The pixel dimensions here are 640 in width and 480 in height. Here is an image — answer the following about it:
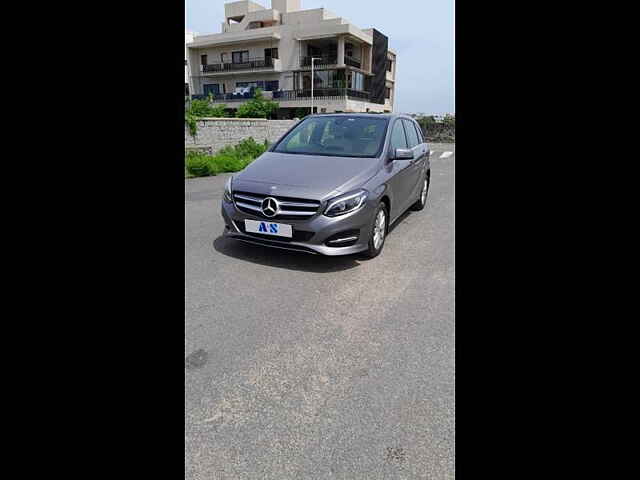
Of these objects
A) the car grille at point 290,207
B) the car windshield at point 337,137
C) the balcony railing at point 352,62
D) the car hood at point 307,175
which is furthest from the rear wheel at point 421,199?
the balcony railing at point 352,62

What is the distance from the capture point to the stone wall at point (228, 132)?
13.3 m

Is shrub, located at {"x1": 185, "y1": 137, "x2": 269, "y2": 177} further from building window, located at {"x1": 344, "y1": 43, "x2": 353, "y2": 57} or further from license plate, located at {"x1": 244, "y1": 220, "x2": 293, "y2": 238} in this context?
building window, located at {"x1": 344, "y1": 43, "x2": 353, "y2": 57}

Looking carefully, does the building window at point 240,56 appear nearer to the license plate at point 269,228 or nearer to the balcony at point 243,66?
the balcony at point 243,66

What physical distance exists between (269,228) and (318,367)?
1915 mm

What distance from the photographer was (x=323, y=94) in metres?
37.8

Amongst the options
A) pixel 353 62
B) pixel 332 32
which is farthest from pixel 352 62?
pixel 332 32

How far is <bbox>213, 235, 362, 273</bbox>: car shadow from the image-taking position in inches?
175

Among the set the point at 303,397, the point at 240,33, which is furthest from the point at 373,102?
the point at 303,397
